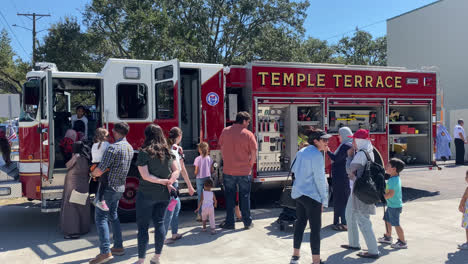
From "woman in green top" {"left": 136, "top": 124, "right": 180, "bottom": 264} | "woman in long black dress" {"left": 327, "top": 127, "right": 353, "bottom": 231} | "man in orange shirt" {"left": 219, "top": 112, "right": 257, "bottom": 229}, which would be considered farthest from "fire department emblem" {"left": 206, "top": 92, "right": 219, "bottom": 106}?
"woman in green top" {"left": 136, "top": 124, "right": 180, "bottom": 264}

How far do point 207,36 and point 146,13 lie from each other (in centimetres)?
383

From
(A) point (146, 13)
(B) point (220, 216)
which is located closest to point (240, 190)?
(B) point (220, 216)

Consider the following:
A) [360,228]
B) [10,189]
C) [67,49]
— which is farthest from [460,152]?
[67,49]

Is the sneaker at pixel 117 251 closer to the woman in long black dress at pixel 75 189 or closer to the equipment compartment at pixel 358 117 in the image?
the woman in long black dress at pixel 75 189

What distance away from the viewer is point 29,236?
21.8 ft

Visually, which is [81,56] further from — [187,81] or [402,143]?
[402,143]

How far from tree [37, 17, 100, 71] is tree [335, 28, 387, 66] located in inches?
1096

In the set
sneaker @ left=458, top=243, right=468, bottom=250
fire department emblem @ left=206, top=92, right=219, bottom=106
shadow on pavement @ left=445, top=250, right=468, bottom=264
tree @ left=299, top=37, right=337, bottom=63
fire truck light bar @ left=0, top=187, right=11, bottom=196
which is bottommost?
shadow on pavement @ left=445, top=250, right=468, bottom=264

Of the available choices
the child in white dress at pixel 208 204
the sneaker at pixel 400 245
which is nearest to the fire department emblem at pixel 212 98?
the child in white dress at pixel 208 204

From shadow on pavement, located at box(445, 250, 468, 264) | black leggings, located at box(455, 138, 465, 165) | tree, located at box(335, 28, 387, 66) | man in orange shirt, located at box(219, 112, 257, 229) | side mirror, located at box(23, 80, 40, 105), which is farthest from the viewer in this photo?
tree, located at box(335, 28, 387, 66)

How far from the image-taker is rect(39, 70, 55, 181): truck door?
253 inches

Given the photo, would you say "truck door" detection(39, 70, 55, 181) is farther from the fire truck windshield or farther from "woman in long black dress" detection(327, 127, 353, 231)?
"woman in long black dress" detection(327, 127, 353, 231)

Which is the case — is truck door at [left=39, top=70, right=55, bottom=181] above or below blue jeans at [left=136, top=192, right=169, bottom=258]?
above

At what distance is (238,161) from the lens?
6.63 metres
